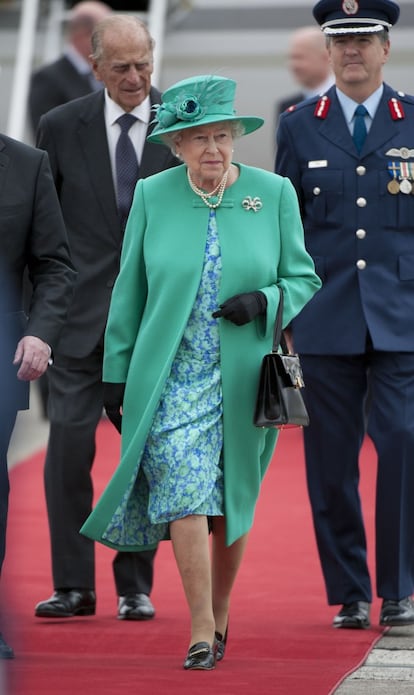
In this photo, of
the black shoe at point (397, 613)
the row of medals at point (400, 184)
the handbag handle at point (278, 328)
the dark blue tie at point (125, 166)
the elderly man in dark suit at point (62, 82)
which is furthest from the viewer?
the elderly man in dark suit at point (62, 82)

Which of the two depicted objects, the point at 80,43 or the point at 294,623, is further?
the point at 80,43

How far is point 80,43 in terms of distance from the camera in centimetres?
1013

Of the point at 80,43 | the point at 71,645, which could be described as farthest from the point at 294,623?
the point at 80,43

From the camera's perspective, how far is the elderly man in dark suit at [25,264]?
5391 mm

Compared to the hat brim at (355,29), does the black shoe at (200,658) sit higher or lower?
lower

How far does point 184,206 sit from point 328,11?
1.04 meters

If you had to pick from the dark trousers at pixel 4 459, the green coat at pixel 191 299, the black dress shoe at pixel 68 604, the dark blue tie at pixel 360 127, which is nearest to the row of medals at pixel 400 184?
the dark blue tie at pixel 360 127

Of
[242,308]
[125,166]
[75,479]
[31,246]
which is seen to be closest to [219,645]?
[242,308]

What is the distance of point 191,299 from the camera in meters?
5.39

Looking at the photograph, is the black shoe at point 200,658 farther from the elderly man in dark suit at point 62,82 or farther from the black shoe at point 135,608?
the elderly man in dark suit at point 62,82

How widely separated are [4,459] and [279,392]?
2.54ft

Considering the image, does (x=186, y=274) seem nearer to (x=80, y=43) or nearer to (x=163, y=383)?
(x=163, y=383)

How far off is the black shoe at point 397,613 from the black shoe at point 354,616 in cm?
6

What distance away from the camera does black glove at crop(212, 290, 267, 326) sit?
17.4 feet
